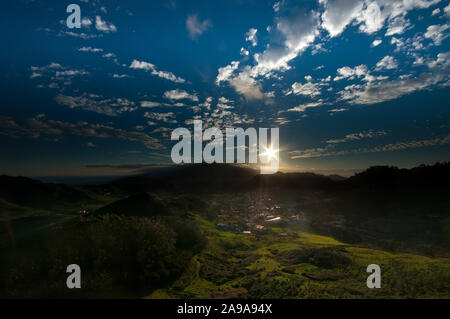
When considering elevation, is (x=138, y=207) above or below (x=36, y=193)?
above

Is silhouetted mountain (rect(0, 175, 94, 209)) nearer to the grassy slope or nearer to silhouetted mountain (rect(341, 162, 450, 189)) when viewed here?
the grassy slope

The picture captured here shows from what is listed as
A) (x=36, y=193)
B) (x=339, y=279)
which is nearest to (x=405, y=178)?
(x=339, y=279)

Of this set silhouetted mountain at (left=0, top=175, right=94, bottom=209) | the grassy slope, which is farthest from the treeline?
silhouetted mountain at (left=0, top=175, right=94, bottom=209)

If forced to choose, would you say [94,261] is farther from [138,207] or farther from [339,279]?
[138,207]

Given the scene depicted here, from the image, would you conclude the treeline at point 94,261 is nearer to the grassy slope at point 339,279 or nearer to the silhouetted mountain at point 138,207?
the grassy slope at point 339,279

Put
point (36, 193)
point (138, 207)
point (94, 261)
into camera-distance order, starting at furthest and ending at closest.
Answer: point (36, 193)
point (138, 207)
point (94, 261)

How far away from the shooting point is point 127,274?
41.6ft

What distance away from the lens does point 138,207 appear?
1300 inches

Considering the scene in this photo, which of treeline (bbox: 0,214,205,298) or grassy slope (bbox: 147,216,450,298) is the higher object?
treeline (bbox: 0,214,205,298)

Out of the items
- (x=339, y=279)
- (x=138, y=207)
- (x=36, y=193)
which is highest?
(x=138, y=207)

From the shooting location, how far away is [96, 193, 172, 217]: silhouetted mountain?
31406mm
